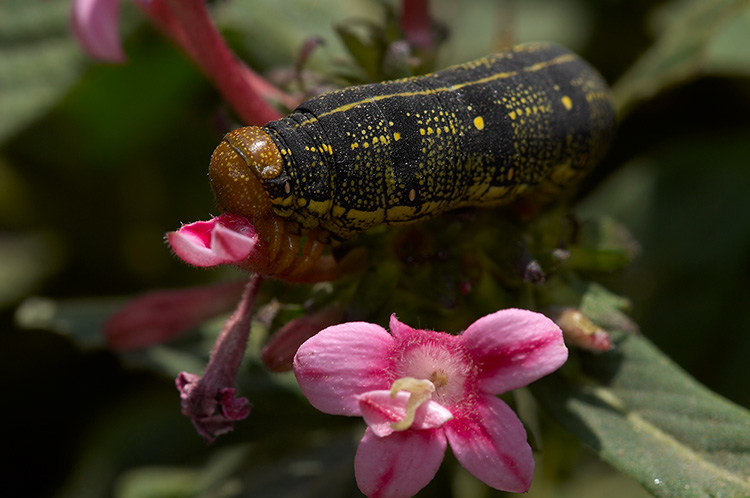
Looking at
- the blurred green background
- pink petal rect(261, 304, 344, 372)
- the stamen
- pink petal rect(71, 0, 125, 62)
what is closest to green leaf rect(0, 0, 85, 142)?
the blurred green background

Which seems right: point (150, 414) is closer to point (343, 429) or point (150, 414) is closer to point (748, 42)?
point (343, 429)

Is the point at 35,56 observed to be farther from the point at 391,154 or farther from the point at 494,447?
the point at 494,447

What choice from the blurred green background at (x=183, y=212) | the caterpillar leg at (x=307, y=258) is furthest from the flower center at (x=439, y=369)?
the blurred green background at (x=183, y=212)

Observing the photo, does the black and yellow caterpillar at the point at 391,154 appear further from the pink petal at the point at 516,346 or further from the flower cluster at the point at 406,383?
the pink petal at the point at 516,346

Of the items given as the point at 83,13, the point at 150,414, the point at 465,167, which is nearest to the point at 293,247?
the point at 465,167

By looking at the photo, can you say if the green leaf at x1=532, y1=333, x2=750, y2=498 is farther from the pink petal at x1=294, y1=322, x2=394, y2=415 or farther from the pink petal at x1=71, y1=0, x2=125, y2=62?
the pink petal at x1=71, y1=0, x2=125, y2=62

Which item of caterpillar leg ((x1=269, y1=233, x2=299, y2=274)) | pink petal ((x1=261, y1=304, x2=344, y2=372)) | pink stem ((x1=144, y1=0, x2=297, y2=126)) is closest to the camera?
caterpillar leg ((x1=269, y1=233, x2=299, y2=274))
